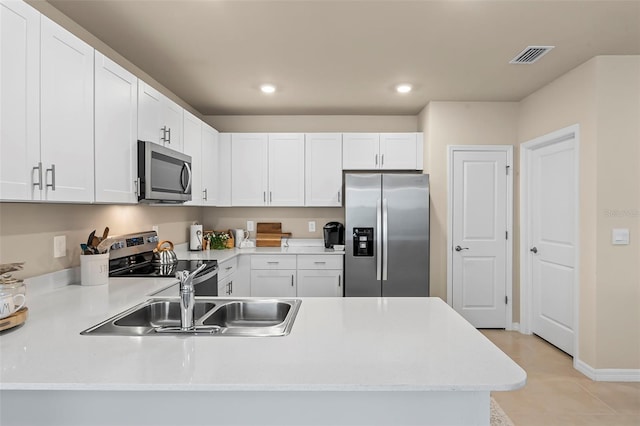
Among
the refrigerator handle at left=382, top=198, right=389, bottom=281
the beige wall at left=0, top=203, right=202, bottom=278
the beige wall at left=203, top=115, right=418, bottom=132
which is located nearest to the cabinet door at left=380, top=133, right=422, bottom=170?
the beige wall at left=203, top=115, right=418, bottom=132

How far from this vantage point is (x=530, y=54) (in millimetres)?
2861

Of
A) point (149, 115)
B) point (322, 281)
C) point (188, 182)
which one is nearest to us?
point (149, 115)

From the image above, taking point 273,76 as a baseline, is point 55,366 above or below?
below

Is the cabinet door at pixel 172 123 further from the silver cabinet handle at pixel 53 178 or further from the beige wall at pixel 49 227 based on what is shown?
the silver cabinet handle at pixel 53 178

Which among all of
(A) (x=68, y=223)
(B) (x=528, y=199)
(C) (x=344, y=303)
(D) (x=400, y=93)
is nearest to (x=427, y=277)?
(B) (x=528, y=199)

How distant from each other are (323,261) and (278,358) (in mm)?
2931

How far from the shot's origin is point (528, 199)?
4051 millimetres

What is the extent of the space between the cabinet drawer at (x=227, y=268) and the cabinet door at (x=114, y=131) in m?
1.20

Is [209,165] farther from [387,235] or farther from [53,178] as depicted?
[53,178]

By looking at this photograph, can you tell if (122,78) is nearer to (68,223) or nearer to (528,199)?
(68,223)

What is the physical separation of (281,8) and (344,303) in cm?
171

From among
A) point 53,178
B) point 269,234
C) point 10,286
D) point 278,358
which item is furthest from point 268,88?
point 278,358

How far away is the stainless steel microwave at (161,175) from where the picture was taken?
7.68 ft

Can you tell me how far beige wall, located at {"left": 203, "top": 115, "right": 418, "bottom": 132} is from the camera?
4.66 meters
